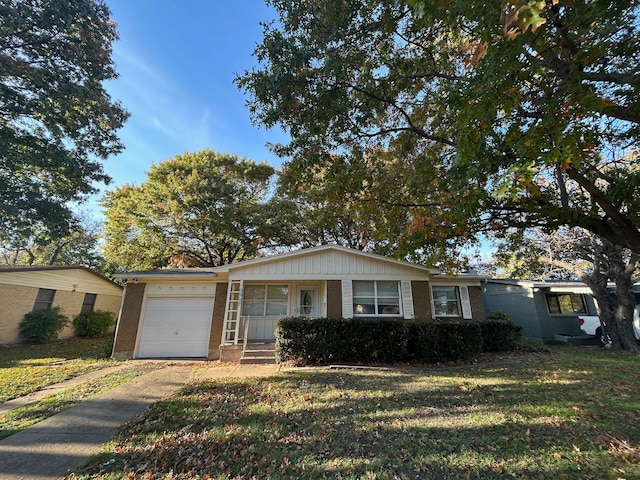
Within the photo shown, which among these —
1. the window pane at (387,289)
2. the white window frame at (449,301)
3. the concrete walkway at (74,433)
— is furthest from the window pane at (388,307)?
the concrete walkway at (74,433)

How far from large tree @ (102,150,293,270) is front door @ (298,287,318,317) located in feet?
20.5

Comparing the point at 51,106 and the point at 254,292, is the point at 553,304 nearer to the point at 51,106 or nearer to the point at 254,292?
the point at 254,292

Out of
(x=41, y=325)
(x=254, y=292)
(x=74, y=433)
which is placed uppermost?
(x=254, y=292)

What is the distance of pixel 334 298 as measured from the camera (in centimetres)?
1131

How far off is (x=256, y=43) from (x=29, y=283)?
16.4 metres

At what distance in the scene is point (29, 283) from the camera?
46.2 feet

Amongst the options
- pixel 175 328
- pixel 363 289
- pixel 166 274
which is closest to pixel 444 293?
pixel 363 289

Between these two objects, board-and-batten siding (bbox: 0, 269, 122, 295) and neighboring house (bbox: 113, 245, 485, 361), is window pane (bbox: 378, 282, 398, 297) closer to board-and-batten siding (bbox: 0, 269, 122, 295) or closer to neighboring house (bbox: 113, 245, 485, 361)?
neighboring house (bbox: 113, 245, 485, 361)

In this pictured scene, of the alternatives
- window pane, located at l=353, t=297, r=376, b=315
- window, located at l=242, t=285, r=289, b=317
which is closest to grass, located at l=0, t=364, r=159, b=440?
window, located at l=242, t=285, r=289, b=317

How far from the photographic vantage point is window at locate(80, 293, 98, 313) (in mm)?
17266

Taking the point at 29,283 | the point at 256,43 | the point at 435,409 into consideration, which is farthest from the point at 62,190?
the point at 435,409

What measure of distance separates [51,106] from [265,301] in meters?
11.2

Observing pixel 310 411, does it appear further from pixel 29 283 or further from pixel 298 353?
pixel 29 283

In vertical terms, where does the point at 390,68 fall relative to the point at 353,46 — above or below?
below
